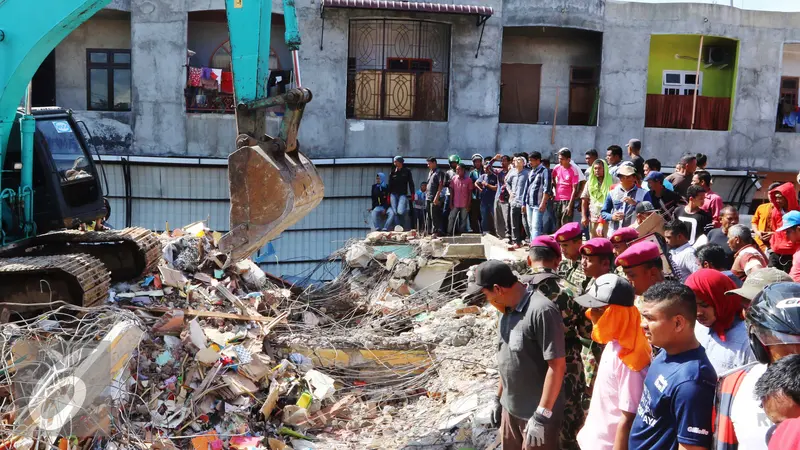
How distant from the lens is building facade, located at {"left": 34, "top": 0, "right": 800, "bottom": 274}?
17.0 m

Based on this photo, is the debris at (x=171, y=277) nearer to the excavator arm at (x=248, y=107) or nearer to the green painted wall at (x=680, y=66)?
the excavator arm at (x=248, y=107)

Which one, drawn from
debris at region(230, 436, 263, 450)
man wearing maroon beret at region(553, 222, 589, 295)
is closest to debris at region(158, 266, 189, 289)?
debris at region(230, 436, 263, 450)

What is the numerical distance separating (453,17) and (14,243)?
39.1 ft

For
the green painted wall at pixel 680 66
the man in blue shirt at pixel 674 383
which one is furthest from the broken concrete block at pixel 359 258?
the green painted wall at pixel 680 66

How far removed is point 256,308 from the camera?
952 cm

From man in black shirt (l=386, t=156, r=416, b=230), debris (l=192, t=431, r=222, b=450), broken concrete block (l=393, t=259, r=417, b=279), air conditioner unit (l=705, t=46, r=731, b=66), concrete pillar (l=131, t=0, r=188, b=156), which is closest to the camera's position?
debris (l=192, t=431, r=222, b=450)

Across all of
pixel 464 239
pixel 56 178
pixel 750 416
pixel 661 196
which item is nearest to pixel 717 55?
pixel 464 239

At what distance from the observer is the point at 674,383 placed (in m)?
3.14

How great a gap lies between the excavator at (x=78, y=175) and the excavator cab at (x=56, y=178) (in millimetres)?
11

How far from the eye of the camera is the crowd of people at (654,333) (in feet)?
9.28

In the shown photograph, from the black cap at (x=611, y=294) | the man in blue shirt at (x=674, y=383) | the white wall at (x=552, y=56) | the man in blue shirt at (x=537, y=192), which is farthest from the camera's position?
the white wall at (x=552, y=56)

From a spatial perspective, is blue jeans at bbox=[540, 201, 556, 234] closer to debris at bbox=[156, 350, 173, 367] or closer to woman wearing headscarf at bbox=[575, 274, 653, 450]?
debris at bbox=[156, 350, 173, 367]

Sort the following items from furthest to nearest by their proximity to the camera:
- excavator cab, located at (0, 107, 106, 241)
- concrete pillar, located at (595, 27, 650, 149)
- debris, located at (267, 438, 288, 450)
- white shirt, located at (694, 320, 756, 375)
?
concrete pillar, located at (595, 27, 650, 149) → excavator cab, located at (0, 107, 106, 241) → debris, located at (267, 438, 288, 450) → white shirt, located at (694, 320, 756, 375)

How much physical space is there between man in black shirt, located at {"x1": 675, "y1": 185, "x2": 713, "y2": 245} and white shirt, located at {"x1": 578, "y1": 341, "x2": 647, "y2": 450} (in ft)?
13.8
